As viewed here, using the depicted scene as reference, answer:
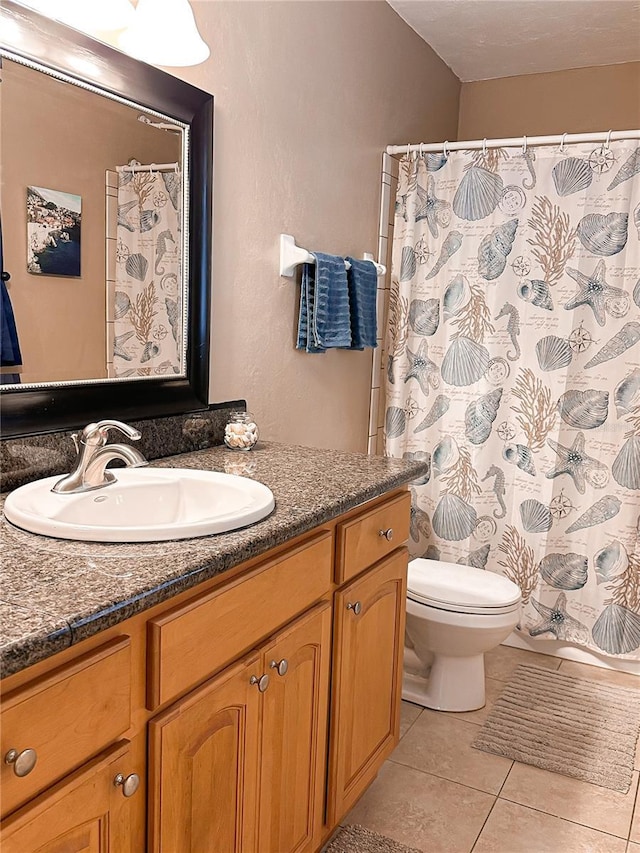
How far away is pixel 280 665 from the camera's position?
4.50 feet

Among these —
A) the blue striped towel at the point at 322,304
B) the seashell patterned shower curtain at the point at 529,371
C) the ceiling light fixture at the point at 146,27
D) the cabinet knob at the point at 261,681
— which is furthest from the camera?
the seashell patterned shower curtain at the point at 529,371

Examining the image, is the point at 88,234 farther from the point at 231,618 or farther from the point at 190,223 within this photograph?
the point at 231,618

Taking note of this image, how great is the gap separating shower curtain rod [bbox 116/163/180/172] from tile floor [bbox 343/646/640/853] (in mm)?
1655

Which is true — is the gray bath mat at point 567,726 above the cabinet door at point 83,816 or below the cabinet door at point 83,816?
below

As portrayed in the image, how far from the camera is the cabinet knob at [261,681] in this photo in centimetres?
129

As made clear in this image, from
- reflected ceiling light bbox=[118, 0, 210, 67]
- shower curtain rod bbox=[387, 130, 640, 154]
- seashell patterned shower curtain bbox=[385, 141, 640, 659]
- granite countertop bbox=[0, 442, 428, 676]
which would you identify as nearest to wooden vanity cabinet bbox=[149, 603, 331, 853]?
granite countertop bbox=[0, 442, 428, 676]

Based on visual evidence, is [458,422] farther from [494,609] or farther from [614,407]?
[494,609]

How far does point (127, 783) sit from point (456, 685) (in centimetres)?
168

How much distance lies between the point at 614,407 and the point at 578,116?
1491mm

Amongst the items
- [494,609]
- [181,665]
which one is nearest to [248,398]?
[494,609]

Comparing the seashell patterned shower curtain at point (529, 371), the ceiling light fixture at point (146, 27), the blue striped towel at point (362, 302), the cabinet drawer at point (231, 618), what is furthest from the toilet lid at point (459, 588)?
the ceiling light fixture at point (146, 27)

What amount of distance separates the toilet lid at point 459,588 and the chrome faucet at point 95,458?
4.29 feet

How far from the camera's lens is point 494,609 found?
2.39 metres

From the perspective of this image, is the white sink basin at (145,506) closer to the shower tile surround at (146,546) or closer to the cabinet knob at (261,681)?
the shower tile surround at (146,546)
